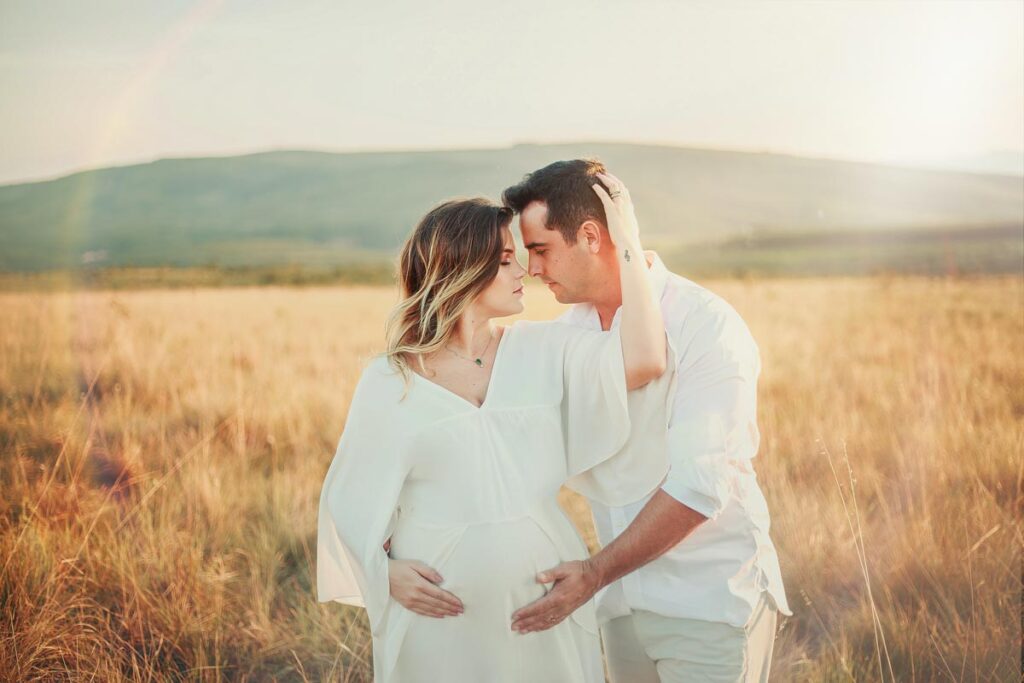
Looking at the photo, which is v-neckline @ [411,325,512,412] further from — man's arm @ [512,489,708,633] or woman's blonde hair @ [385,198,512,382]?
man's arm @ [512,489,708,633]

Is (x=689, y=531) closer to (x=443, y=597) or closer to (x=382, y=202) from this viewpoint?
(x=443, y=597)

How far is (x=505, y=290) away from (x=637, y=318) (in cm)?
45

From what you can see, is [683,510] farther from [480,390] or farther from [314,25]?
[314,25]

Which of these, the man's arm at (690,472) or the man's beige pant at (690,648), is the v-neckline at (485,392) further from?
the man's beige pant at (690,648)

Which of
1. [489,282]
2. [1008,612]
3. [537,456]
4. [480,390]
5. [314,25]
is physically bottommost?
[1008,612]

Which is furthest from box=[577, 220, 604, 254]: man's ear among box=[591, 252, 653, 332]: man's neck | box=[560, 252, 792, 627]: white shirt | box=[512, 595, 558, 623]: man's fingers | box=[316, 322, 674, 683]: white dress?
box=[512, 595, 558, 623]: man's fingers

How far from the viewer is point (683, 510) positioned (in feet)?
8.59

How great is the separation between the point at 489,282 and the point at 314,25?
49.6m

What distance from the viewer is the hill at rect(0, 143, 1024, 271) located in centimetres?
5206

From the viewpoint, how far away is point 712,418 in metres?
2.63

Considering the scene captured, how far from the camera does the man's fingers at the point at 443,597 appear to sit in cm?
259

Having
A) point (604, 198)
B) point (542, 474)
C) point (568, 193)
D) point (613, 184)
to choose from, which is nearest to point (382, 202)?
point (568, 193)

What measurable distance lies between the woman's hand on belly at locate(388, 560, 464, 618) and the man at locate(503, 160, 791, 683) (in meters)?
0.21

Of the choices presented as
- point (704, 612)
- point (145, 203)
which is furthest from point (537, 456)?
point (145, 203)
